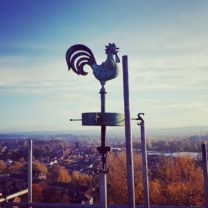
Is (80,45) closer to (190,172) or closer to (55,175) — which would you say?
(190,172)

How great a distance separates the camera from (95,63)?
3.73 meters

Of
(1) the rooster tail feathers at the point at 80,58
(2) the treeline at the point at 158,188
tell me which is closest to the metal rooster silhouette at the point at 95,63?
(1) the rooster tail feathers at the point at 80,58

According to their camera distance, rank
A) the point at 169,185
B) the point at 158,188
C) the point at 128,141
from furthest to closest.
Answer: the point at 169,185
the point at 158,188
the point at 128,141

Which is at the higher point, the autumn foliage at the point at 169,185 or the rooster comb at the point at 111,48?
the rooster comb at the point at 111,48

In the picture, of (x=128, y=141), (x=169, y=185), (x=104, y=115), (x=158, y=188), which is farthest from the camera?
(x=169, y=185)

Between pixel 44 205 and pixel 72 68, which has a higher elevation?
pixel 72 68

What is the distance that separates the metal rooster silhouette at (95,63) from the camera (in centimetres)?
333

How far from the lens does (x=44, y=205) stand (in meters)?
4.64

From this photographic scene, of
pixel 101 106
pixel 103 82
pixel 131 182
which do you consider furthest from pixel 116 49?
pixel 131 182

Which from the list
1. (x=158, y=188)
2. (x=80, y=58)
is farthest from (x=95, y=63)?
(x=158, y=188)

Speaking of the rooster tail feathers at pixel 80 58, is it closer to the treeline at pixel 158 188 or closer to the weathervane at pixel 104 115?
the weathervane at pixel 104 115

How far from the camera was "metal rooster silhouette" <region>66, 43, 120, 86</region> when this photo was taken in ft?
10.9

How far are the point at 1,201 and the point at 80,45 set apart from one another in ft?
10.3

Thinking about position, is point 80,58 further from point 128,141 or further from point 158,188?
point 158,188
